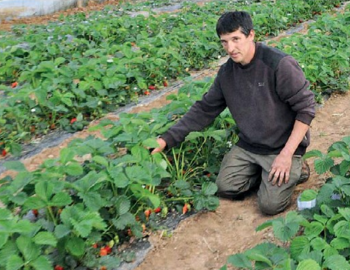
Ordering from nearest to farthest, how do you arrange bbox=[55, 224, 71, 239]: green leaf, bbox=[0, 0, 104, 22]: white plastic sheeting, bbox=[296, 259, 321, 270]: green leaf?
bbox=[296, 259, 321, 270]: green leaf → bbox=[55, 224, 71, 239]: green leaf → bbox=[0, 0, 104, 22]: white plastic sheeting

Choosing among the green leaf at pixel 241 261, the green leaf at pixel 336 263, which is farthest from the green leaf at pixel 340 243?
the green leaf at pixel 241 261

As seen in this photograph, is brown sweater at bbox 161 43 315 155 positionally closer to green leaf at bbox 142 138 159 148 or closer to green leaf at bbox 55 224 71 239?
green leaf at bbox 142 138 159 148

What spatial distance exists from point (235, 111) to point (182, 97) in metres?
0.75

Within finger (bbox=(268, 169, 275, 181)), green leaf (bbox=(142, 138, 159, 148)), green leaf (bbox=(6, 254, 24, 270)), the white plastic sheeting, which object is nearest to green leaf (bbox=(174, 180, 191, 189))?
green leaf (bbox=(142, 138, 159, 148))

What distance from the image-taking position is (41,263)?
7.85ft

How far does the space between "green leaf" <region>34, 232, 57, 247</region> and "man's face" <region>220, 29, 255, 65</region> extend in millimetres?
1536

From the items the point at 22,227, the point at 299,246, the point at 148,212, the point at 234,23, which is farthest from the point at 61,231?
the point at 234,23

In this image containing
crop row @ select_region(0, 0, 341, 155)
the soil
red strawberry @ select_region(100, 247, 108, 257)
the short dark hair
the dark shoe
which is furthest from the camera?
crop row @ select_region(0, 0, 341, 155)

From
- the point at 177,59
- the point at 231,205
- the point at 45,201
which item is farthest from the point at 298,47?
the point at 45,201

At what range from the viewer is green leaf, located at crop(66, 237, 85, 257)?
263 centimetres

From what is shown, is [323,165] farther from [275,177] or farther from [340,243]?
[340,243]

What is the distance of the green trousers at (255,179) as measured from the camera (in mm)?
3361

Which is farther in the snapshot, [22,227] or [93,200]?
[93,200]

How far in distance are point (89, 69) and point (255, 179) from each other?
7.29 feet
